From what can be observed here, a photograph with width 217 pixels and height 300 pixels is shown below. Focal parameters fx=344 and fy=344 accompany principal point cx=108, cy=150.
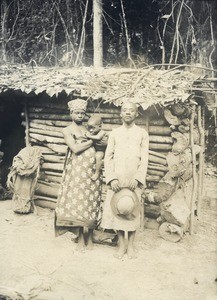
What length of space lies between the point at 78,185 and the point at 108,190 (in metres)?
0.46

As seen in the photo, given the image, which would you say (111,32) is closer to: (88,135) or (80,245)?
(88,135)

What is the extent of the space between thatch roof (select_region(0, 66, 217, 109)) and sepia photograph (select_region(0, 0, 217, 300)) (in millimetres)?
26

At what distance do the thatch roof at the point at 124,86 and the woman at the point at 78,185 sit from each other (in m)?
1.06

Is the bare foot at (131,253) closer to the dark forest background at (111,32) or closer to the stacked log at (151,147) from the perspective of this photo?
the stacked log at (151,147)

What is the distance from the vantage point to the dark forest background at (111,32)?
40.7ft

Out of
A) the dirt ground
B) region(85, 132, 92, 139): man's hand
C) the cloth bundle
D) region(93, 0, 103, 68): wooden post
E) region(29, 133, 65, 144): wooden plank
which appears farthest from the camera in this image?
region(93, 0, 103, 68): wooden post

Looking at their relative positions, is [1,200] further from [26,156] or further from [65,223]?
[65,223]

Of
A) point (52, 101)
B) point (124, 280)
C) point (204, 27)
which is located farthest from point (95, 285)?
point (204, 27)

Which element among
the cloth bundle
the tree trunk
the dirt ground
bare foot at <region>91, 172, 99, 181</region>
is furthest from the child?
the tree trunk

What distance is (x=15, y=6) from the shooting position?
1435cm

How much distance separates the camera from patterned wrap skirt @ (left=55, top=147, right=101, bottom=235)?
203 inches

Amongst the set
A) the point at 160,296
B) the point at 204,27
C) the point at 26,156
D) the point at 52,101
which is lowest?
the point at 160,296

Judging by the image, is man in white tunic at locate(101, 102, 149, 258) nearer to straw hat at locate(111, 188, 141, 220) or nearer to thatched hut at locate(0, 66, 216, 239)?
straw hat at locate(111, 188, 141, 220)

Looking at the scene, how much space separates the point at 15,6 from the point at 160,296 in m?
13.5
